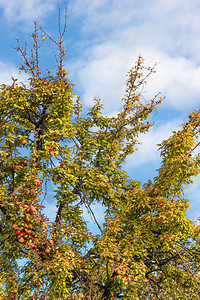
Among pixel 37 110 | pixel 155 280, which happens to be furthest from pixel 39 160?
pixel 155 280

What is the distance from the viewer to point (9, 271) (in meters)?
11.3

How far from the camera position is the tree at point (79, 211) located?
10586mm

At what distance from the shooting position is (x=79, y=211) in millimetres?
12906

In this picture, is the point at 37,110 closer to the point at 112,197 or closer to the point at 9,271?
the point at 112,197

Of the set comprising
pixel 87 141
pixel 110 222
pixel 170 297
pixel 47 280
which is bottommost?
pixel 170 297

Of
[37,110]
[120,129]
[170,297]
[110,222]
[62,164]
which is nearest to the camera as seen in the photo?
[170,297]

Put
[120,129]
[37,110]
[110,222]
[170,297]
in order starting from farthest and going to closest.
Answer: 1. [120,129]
2. [37,110]
3. [110,222]
4. [170,297]

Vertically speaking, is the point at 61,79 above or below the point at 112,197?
above

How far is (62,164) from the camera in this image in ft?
39.8

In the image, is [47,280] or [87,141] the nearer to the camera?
[47,280]

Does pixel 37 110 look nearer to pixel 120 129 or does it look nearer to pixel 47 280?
pixel 120 129

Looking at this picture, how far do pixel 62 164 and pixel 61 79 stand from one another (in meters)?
3.48

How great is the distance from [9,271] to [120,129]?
7257 millimetres

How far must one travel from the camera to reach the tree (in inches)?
417
